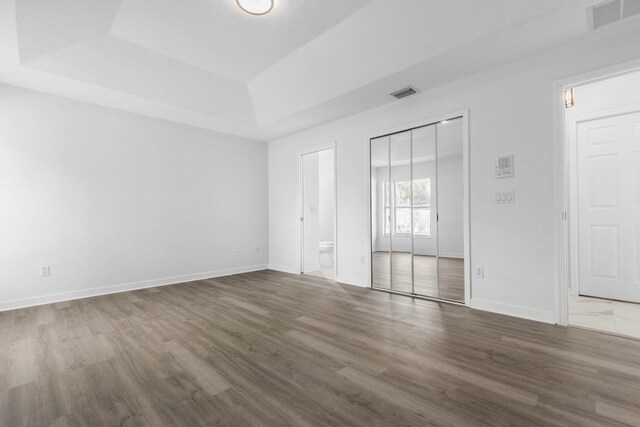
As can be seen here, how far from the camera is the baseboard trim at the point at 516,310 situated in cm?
281

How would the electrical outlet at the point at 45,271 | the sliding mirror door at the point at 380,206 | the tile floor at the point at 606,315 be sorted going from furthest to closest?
the sliding mirror door at the point at 380,206, the electrical outlet at the point at 45,271, the tile floor at the point at 606,315

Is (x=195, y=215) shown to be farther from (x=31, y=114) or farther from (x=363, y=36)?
(x=363, y=36)

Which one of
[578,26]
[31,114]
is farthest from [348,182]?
[31,114]

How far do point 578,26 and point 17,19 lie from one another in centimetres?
486

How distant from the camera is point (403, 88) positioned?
3.57 m

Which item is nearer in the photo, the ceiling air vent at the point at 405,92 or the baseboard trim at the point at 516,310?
the baseboard trim at the point at 516,310

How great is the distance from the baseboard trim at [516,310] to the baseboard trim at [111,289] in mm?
4137

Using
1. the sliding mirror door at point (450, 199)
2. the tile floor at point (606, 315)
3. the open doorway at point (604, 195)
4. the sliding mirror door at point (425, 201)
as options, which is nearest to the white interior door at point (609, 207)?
the open doorway at point (604, 195)

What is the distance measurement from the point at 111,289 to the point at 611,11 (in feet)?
20.6

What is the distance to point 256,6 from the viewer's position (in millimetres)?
2730

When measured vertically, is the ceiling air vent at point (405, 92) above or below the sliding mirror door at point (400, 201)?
above

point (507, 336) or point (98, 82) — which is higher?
point (98, 82)

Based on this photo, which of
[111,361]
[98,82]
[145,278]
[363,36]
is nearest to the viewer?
[111,361]

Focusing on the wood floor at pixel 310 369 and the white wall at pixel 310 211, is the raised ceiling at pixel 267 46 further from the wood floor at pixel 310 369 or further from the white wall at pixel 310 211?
the wood floor at pixel 310 369
